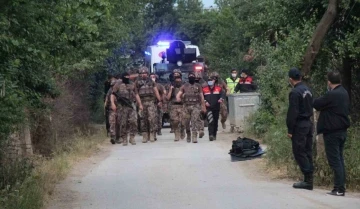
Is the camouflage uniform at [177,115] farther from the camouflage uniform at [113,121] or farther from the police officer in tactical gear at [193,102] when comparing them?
the camouflage uniform at [113,121]

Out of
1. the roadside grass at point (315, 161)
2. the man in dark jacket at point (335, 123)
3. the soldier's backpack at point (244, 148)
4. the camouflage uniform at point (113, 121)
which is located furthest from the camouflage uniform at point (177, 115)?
the man in dark jacket at point (335, 123)

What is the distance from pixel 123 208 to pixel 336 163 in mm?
3213

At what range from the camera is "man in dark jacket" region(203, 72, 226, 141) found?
69.4 ft

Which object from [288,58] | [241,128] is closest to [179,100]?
[241,128]

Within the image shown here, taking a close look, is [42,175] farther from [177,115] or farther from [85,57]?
[177,115]

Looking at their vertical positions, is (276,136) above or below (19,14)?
below

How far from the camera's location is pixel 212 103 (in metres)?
21.2

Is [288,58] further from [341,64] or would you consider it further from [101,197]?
[101,197]

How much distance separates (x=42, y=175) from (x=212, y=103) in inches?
355

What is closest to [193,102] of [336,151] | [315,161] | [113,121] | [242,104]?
[113,121]

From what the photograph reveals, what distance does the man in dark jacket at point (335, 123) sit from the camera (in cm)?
1133

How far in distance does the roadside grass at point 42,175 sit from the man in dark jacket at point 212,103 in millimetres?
3143

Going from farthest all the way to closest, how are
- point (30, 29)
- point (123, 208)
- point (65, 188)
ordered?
point (65, 188) < point (123, 208) < point (30, 29)

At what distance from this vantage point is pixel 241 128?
23.3m
